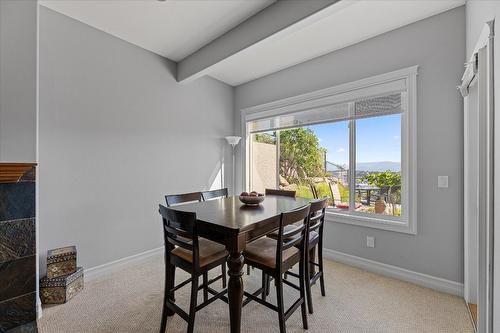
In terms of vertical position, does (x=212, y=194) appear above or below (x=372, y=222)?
above

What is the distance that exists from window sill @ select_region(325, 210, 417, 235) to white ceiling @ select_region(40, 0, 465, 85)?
6.88ft

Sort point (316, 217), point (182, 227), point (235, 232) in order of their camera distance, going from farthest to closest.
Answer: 1. point (316, 217)
2. point (182, 227)
3. point (235, 232)

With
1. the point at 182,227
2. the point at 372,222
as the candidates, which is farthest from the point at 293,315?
the point at 372,222

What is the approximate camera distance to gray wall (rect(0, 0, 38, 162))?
1653mm

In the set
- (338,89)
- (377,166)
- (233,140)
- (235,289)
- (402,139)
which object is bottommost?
(235,289)

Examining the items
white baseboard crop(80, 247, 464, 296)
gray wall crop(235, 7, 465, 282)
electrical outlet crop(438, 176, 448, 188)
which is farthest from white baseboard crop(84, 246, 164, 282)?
electrical outlet crop(438, 176, 448, 188)

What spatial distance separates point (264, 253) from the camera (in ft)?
5.67

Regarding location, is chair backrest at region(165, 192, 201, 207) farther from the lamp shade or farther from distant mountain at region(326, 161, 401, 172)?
distant mountain at region(326, 161, 401, 172)

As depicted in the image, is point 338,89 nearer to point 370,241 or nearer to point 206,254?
point 370,241

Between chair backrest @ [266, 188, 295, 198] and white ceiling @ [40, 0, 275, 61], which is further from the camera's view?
chair backrest @ [266, 188, 295, 198]

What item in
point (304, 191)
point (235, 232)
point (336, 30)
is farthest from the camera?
point (304, 191)

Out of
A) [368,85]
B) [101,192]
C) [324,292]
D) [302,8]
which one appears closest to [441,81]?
[368,85]

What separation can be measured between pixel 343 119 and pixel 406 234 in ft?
4.87

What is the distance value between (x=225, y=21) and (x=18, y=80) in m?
1.84
